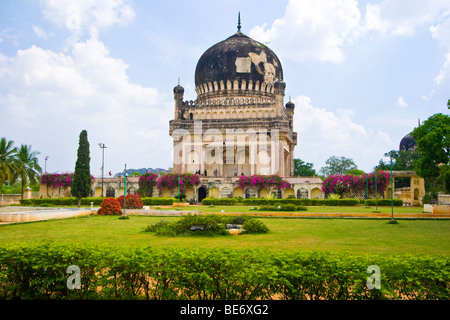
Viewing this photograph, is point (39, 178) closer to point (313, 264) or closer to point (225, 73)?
point (225, 73)

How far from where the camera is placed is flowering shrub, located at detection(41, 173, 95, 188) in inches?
1542

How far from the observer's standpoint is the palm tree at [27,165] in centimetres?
3547

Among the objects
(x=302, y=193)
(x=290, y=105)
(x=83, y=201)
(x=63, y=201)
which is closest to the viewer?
(x=83, y=201)

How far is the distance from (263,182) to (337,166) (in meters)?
38.2

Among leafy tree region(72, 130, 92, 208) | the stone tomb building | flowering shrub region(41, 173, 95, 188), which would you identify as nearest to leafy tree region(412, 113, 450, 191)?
the stone tomb building

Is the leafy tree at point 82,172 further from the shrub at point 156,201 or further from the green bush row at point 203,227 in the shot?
the green bush row at point 203,227

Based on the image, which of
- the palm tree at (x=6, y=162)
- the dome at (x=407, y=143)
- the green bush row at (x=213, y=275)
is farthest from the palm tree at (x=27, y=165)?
the dome at (x=407, y=143)

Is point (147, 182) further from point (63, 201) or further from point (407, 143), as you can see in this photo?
point (407, 143)

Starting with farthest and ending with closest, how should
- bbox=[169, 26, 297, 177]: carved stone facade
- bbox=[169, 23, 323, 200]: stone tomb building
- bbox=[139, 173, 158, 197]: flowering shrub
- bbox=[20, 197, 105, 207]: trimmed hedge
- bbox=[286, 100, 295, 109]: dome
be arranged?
bbox=[286, 100, 295, 109]: dome → bbox=[169, 26, 297, 177]: carved stone facade → bbox=[169, 23, 323, 200]: stone tomb building → bbox=[139, 173, 158, 197]: flowering shrub → bbox=[20, 197, 105, 207]: trimmed hedge

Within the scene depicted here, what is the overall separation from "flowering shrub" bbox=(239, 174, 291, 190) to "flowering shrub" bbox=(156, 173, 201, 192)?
166 inches

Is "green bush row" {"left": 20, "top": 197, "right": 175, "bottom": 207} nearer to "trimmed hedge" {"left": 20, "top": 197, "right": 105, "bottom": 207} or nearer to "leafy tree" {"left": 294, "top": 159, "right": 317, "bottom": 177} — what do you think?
"trimmed hedge" {"left": 20, "top": 197, "right": 105, "bottom": 207}

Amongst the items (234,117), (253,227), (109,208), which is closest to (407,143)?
(234,117)

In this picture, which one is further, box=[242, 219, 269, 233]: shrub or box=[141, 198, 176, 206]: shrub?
box=[141, 198, 176, 206]: shrub

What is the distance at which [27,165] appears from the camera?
36750 mm
